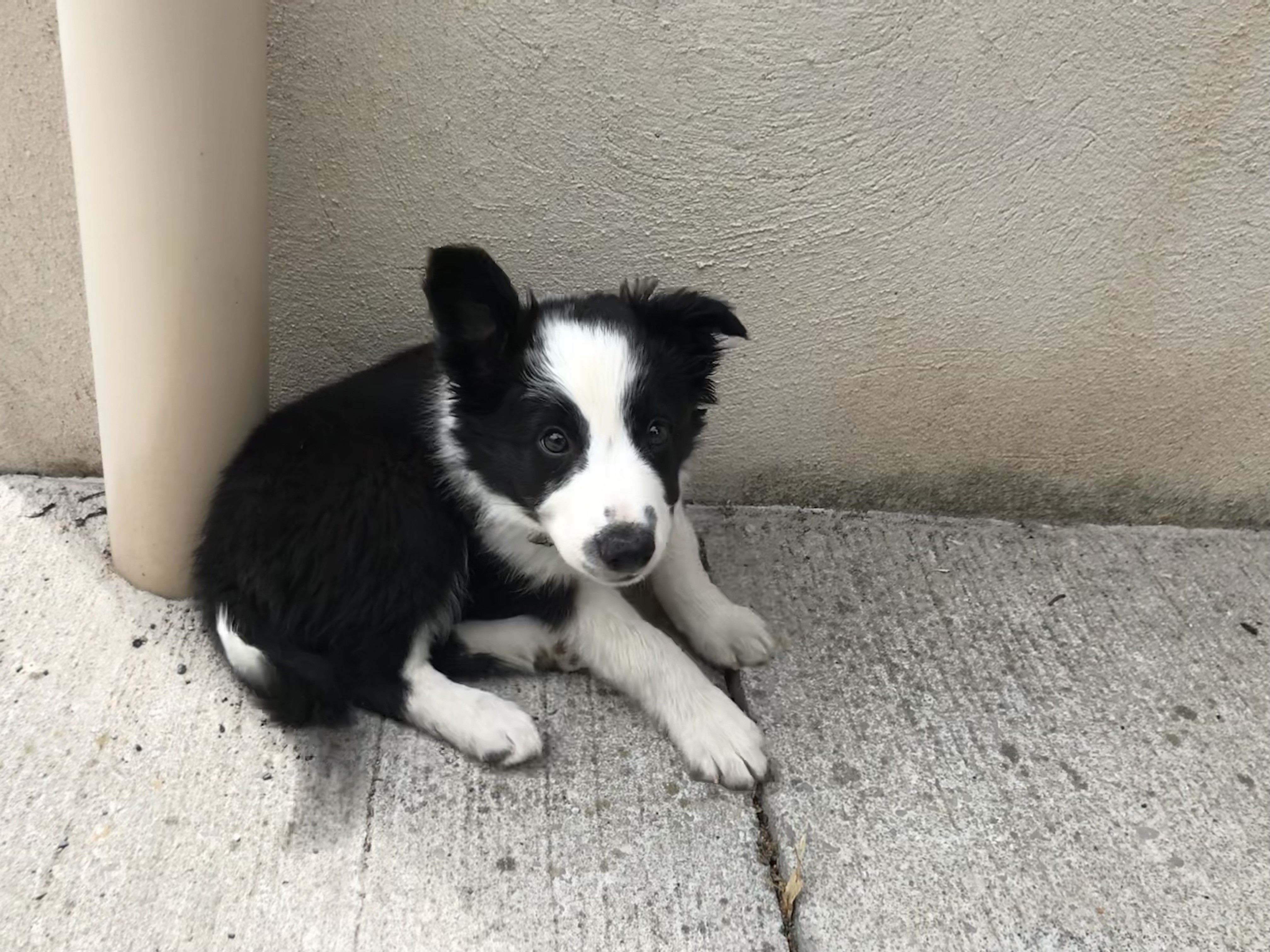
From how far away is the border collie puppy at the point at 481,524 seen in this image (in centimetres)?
216

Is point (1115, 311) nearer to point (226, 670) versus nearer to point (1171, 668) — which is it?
point (1171, 668)

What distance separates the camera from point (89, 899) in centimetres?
197

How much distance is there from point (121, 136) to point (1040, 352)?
2.63 metres

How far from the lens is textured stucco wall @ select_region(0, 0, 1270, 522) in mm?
2564

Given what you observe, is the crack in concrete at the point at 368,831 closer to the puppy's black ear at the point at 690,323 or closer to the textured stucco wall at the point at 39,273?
the puppy's black ear at the point at 690,323

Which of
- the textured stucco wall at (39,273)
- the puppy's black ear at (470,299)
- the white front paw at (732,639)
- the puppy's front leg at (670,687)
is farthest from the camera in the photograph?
the white front paw at (732,639)

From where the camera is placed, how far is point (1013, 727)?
8.14 feet

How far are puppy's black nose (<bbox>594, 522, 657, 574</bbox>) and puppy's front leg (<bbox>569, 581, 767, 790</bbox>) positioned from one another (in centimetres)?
49

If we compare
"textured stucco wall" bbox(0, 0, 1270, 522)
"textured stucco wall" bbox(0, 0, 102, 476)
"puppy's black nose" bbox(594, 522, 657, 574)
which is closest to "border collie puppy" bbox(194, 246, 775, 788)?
"puppy's black nose" bbox(594, 522, 657, 574)

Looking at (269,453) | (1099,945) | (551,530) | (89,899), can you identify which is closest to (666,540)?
(551,530)

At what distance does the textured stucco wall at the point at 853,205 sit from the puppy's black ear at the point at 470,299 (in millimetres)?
687

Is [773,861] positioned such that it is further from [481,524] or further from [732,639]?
[481,524]

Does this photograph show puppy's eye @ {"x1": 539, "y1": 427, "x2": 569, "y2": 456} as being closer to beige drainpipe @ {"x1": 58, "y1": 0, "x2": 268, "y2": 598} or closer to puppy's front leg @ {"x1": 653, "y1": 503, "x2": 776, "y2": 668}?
puppy's front leg @ {"x1": 653, "y1": 503, "x2": 776, "y2": 668}

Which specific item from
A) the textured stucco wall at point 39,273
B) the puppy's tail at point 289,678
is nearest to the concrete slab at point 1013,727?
the puppy's tail at point 289,678
